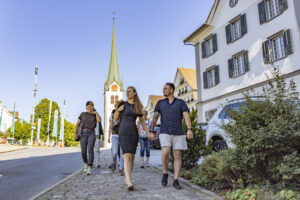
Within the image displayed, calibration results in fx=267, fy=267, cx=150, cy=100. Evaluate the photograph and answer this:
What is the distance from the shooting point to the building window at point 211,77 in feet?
70.0

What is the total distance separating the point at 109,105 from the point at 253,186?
73366 millimetres

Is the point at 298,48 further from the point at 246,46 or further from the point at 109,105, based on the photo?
the point at 109,105

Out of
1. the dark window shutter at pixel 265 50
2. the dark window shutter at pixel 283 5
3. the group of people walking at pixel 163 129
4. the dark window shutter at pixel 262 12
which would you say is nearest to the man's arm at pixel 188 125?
the group of people walking at pixel 163 129

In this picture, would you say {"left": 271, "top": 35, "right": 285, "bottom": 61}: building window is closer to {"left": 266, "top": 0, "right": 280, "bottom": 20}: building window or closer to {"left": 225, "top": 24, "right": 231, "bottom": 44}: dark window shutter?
{"left": 266, "top": 0, "right": 280, "bottom": 20}: building window

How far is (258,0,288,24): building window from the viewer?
1640cm

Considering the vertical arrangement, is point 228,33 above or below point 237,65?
above

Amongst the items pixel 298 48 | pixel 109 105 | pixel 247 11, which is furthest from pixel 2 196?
pixel 109 105

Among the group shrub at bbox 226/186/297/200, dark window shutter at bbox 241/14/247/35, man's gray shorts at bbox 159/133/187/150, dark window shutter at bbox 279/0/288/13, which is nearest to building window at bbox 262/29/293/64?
dark window shutter at bbox 279/0/288/13

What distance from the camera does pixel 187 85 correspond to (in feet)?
137

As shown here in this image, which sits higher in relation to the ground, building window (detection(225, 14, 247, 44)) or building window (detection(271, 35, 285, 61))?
building window (detection(225, 14, 247, 44))

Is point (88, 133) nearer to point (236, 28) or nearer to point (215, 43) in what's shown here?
point (236, 28)

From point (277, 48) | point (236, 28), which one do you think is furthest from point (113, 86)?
point (277, 48)

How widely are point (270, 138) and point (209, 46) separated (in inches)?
803

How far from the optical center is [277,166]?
3.66m
